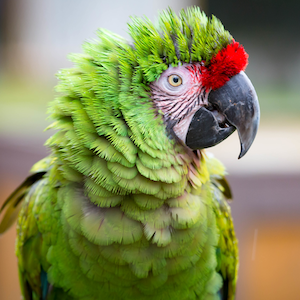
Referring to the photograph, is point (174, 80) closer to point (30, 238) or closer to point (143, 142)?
point (143, 142)

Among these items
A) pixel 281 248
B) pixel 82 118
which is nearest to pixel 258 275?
pixel 281 248

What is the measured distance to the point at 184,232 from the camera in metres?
1.09

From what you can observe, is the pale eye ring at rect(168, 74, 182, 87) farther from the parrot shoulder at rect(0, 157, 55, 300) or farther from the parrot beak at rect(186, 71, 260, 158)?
the parrot shoulder at rect(0, 157, 55, 300)

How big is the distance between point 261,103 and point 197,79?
3002 mm

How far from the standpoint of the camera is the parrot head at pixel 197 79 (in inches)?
40.8

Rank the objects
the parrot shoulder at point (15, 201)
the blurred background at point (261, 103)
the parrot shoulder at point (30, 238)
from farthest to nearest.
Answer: the blurred background at point (261, 103), the parrot shoulder at point (15, 201), the parrot shoulder at point (30, 238)

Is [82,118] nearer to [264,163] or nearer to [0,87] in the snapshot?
[264,163]

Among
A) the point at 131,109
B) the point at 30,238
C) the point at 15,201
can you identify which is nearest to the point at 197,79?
the point at 131,109

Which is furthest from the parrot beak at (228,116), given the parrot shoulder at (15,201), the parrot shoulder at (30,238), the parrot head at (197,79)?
the parrot shoulder at (15,201)

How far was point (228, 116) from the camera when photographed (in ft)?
3.47

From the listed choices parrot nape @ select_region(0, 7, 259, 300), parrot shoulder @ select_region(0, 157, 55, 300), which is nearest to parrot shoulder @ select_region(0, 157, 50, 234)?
parrot shoulder @ select_region(0, 157, 55, 300)

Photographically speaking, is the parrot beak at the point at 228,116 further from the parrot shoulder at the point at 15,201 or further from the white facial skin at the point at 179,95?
the parrot shoulder at the point at 15,201

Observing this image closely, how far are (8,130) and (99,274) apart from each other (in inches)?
88.9

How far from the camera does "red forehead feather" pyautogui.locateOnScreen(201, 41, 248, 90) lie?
1034 millimetres
